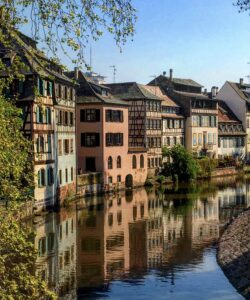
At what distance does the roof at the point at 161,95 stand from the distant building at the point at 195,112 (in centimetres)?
139

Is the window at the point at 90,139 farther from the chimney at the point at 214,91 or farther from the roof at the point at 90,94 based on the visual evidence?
the chimney at the point at 214,91

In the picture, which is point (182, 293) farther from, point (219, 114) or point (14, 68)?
Answer: point (219, 114)

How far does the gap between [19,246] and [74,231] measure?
2879 cm

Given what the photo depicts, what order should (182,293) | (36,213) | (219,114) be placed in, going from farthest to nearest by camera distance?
(219,114)
(36,213)
(182,293)

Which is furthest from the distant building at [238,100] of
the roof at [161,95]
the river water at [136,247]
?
the river water at [136,247]

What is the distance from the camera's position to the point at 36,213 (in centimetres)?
4181

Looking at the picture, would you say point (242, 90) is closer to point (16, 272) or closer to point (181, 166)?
point (181, 166)

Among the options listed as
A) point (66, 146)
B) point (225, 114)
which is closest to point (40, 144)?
point (66, 146)

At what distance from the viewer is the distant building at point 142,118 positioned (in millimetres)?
71500

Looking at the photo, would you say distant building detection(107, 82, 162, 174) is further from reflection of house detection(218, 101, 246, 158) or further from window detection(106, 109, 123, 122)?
reflection of house detection(218, 101, 246, 158)

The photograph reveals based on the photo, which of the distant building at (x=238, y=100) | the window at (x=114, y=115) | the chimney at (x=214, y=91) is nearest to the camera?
the window at (x=114, y=115)

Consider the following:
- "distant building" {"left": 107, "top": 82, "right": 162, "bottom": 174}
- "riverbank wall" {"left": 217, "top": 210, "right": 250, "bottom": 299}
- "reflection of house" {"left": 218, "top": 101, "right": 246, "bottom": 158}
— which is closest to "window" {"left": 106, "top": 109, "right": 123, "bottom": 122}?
"distant building" {"left": 107, "top": 82, "right": 162, "bottom": 174}

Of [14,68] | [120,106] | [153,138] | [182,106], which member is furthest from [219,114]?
[14,68]

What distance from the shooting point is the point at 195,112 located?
3359 inches
